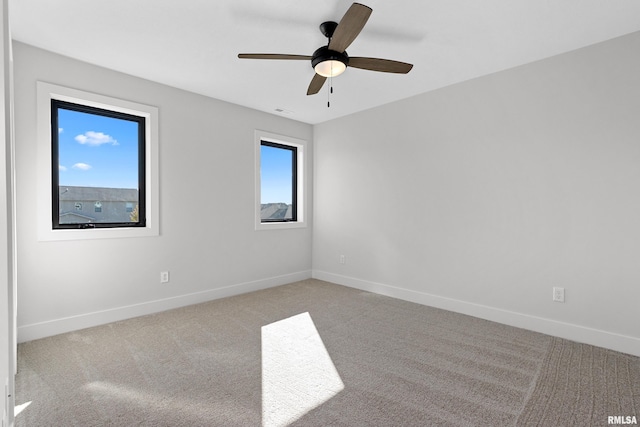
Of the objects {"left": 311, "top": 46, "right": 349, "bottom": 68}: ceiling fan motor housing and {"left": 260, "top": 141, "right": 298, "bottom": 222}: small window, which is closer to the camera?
{"left": 311, "top": 46, "right": 349, "bottom": 68}: ceiling fan motor housing

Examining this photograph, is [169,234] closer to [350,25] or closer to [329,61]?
[329,61]

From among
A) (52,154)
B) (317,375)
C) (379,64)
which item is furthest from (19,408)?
(379,64)

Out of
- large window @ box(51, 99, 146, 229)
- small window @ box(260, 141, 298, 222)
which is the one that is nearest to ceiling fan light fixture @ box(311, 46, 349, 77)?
large window @ box(51, 99, 146, 229)

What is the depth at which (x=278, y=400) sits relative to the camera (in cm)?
184

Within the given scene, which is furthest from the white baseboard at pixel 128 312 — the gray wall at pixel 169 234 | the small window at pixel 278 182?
the small window at pixel 278 182

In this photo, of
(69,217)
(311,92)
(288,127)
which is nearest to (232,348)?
(69,217)

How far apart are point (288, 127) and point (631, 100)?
3680 mm

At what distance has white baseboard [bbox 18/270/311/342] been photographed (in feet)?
8.70

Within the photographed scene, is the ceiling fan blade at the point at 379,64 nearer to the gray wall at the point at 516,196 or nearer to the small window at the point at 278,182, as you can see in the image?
the gray wall at the point at 516,196

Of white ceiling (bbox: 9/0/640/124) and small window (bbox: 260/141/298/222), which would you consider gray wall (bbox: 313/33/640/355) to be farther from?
small window (bbox: 260/141/298/222)

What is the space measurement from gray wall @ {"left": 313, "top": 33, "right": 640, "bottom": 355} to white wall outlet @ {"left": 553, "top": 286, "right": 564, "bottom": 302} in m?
0.04

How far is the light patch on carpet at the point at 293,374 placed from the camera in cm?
177

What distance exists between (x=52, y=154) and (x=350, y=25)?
2799mm

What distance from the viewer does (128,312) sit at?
314 cm
